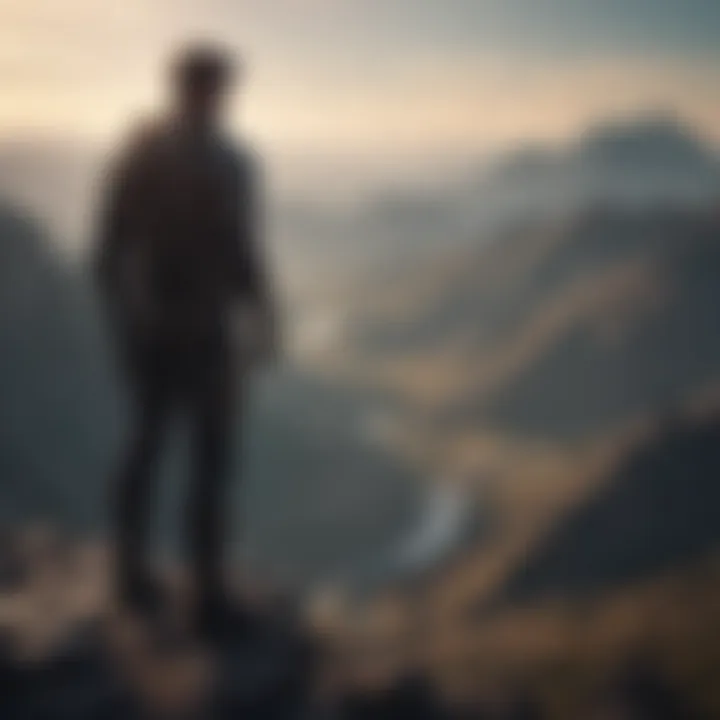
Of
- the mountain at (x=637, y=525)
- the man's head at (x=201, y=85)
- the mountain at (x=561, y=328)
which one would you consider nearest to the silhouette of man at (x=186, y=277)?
the man's head at (x=201, y=85)

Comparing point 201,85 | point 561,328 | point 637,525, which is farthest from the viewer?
point 561,328

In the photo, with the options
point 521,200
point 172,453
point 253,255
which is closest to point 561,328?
point 521,200

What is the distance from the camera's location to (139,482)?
2.75m

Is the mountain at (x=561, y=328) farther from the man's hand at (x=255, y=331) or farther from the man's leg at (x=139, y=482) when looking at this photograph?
the man's leg at (x=139, y=482)

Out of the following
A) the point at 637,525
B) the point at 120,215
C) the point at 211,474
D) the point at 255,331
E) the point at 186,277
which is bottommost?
the point at 211,474

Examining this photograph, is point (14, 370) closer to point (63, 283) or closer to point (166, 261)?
point (63, 283)

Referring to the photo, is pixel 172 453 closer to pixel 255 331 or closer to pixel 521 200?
pixel 255 331

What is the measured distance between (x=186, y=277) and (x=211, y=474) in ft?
1.87

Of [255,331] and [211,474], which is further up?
[255,331]

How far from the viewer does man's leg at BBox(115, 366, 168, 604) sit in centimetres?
269

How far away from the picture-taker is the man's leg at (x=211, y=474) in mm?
2645

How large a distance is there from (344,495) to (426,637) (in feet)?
42.3

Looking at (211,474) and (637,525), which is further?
(637,525)

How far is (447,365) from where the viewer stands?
16.2 m
